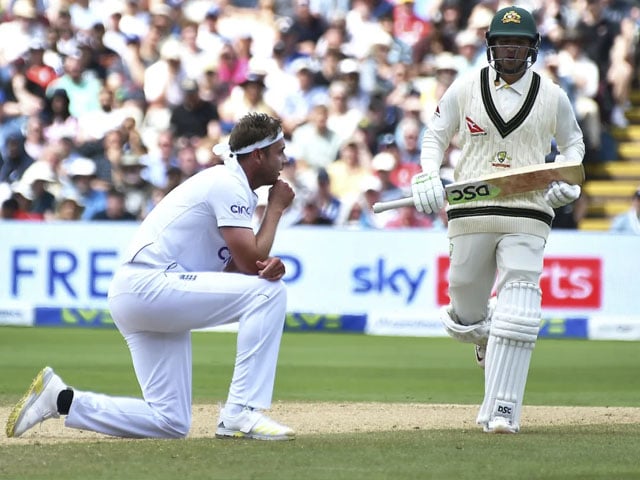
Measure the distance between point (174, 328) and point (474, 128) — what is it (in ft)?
6.03

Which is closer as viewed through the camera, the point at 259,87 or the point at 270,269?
the point at 270,269

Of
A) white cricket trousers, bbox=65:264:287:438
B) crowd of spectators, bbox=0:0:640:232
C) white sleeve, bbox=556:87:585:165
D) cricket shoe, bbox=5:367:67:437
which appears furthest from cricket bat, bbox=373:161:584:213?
crowd of spectators, bbox=0:0:640:232

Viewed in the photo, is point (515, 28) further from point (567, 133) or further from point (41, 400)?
point (41, 400)

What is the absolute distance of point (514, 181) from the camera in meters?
7.11

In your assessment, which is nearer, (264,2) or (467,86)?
(467,86)

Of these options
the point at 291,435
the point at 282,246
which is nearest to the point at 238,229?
the point at 291,435

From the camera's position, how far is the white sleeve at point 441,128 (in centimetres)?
739

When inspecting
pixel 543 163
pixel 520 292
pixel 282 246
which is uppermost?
pixel 543 163

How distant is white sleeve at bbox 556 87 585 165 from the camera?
732 centimetres

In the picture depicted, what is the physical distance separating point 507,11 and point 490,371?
1824mm

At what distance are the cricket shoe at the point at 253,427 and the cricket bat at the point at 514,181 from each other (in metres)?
1.28

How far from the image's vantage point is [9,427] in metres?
6.73

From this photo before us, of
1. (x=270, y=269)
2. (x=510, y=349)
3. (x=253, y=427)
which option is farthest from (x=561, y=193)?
(x=253, y=427)

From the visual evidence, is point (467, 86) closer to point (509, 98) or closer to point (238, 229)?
point (509, 98)
